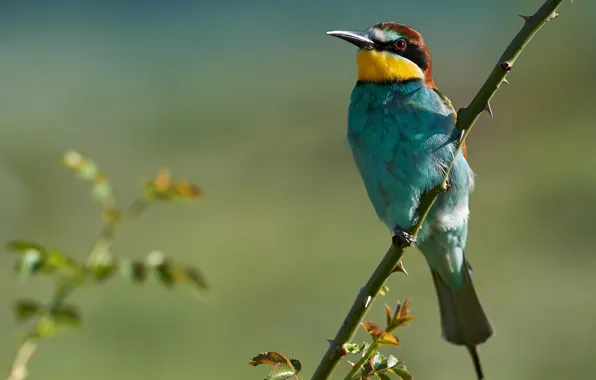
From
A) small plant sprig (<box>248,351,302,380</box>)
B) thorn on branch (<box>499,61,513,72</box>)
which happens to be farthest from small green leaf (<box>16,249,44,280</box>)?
thorn on branch (<box>499,61,513,72</box>)

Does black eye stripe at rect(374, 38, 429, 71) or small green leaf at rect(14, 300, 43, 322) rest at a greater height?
black eye stripe at rect(374, 38, 429, 71)

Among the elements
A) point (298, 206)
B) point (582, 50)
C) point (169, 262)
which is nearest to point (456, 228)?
point (169, 262)

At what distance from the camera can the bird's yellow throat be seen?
1632 mm

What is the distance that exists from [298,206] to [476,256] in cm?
136

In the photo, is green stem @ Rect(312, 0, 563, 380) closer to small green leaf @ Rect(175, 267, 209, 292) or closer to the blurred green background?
small green leaf @ Rect(175, 267, 209, 292)

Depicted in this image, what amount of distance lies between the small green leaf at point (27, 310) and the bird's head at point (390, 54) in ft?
2.78

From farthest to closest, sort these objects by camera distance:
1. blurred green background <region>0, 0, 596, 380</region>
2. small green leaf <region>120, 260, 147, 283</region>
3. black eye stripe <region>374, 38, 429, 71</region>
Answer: blurred green background <region>0, 0, 596, 380</region>
black eye stripe <region>374, 38, 429, 71</region>
small green leaf <region>120, 260, 147, 283</region>

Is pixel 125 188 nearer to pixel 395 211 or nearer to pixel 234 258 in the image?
pixel 234 258

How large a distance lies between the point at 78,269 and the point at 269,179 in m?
4.86

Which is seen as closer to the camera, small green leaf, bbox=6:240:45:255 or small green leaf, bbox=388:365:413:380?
small green leaf, bbox=388:365:413:380

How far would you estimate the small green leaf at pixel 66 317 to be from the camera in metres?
0.92

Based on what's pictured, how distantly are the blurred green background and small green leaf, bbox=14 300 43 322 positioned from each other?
92 cm

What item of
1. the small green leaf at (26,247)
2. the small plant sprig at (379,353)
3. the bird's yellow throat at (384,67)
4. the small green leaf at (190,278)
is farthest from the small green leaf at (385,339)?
the bird's yellow throat at (384,67)

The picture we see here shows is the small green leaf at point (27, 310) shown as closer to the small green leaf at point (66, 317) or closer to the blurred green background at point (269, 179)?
the small green leaf at point (66, 317)
